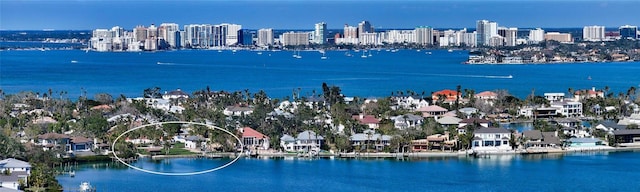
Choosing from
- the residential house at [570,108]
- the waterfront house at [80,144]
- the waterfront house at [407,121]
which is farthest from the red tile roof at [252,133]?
the residential house at [570,108]

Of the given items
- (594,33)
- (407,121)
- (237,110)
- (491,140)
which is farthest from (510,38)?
(491,140)

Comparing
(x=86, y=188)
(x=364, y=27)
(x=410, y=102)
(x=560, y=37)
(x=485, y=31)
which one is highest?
(x=364, y=27)

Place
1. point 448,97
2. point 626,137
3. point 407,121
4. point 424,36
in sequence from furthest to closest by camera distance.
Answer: point 424,36 → point 448,97 → point 407,121 → point 626,137

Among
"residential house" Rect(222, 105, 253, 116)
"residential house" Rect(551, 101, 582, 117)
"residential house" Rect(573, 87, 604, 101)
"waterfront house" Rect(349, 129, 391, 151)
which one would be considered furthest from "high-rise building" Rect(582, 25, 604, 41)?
"waterfront house" Rect(349, 129, 391, 151)

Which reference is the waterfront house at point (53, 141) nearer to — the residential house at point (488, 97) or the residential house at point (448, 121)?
the residential house at point (448, 121)

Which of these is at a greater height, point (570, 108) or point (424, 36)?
point (424, 36)

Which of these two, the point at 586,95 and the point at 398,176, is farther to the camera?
the point at 586,95

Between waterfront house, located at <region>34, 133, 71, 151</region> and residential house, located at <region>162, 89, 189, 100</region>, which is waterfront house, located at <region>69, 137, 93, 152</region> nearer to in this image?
waterfront house, located at <region>34, 133, 71, 151</region>

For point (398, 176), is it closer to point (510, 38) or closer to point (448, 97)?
point (448, 97)

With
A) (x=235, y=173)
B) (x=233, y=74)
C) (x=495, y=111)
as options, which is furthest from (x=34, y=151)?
(x=233, y=74)
